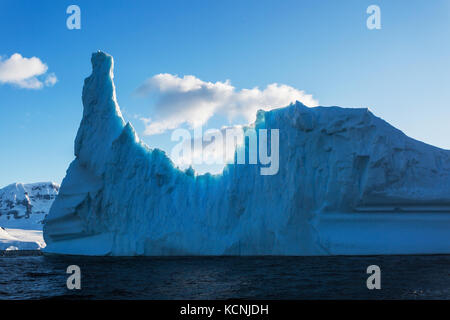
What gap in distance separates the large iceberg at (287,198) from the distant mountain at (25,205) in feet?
154

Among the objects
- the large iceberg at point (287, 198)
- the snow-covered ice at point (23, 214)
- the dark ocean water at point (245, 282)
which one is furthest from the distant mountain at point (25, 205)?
the dark ocean water at point (245, 282)

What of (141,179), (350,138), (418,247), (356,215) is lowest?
(418,247)

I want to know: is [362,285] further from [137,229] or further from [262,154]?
[137,229]

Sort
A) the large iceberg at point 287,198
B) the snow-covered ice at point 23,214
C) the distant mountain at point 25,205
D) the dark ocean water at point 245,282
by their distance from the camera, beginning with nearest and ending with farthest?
the dark ocean water at point 245,282 → the large iceberg at point 287,198 → the snow-covered ice at point 23,214 → the distant mountain at point 25,205

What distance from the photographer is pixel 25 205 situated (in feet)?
298

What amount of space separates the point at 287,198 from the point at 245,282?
8.95 meters

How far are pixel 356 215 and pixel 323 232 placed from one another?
1.85 meters

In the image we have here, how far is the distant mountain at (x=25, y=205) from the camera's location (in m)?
71.0

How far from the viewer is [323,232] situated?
1861cm

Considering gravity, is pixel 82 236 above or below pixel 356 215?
below

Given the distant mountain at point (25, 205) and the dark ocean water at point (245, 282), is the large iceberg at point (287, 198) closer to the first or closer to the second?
the dark ocean water at point (245, 282)
